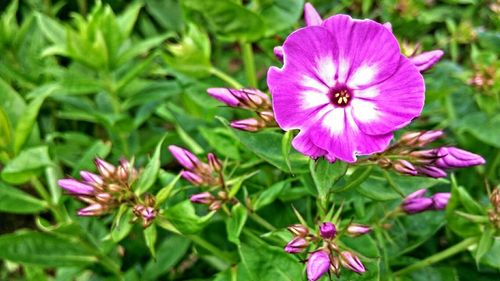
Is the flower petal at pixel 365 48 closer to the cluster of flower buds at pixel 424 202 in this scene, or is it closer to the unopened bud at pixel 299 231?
the unopened bud at pixel 299 231

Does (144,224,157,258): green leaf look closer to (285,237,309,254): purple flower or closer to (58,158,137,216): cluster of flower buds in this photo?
(58,158,137,216): cluster of flower buds

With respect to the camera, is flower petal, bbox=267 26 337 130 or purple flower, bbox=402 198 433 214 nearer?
flower petal, bbox=267 26 337 130

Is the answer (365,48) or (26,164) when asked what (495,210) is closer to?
(365,48)

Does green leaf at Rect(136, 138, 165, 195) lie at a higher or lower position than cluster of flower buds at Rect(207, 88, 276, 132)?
lower

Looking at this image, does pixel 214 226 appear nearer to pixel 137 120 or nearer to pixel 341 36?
pixel 137 120

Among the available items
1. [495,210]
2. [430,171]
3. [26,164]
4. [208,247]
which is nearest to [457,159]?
[430,171]

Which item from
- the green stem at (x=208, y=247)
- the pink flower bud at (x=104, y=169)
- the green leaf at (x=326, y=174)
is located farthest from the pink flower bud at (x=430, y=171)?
the pink flower bud at (x=104, y=169)

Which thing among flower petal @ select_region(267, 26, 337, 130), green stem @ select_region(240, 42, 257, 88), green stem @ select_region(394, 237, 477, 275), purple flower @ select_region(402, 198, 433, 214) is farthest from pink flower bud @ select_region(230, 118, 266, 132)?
green stem @ select_region(240, 42, 257, 88)
